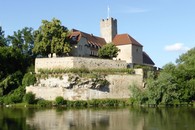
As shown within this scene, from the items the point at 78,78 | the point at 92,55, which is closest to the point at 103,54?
the point at 92,55

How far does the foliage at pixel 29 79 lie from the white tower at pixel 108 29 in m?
20.8

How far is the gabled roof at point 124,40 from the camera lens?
59.7 meters

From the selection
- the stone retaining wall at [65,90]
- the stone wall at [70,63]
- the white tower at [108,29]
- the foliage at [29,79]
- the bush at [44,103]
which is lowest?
the bush at [44,103]

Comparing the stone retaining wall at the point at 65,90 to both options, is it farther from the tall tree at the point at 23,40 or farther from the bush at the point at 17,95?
the tall tree at the point at 23,40

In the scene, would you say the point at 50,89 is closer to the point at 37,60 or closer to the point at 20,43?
the point at 37,60

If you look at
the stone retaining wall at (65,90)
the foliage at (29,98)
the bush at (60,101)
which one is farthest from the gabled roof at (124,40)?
the foliage at (29,98)

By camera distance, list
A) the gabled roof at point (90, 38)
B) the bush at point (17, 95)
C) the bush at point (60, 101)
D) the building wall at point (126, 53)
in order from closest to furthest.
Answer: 1. the bush at point (60, 101)
2. the bush at point (17, 95)
3. the gabled roof at point (90, 38)
4. the building wall at point (126, 53)

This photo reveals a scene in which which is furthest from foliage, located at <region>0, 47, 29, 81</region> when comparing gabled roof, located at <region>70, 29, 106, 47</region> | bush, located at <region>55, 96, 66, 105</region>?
bush, located at <region>55, 96, 66, 105</region>

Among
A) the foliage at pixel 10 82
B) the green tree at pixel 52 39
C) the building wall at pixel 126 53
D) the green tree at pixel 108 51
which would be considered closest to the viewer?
the foliage at pixel 10 82

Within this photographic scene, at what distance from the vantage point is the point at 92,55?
56688mm

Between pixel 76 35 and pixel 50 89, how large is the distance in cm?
1157

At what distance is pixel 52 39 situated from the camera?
159 feet

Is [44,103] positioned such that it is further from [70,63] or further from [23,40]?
[23,40]

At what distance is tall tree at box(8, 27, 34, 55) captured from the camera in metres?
57.1
